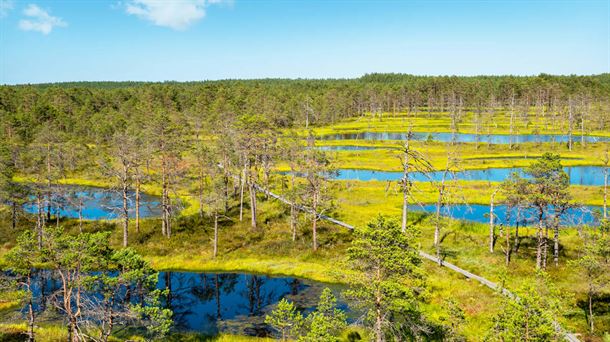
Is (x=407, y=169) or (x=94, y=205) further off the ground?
(x=407, y=169)

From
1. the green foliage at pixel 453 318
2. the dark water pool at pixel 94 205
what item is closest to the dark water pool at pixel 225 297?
the green foliage at pixel 453 318

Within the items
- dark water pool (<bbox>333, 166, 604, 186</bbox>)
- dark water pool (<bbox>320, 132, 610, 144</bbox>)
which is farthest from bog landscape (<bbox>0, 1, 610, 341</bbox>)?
dark water pool (<bbox>320, 132, 610, 144</bbox>)

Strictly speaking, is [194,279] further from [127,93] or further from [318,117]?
[127,93]

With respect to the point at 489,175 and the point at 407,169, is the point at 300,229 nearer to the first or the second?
the point at 407,169

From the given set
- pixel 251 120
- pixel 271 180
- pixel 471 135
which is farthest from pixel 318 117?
pixel 251 120

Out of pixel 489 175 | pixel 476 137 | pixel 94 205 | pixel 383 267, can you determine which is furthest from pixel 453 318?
pixel 476 137

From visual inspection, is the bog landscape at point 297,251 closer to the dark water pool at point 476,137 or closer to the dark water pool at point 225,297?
the dark water pool at point 225,297

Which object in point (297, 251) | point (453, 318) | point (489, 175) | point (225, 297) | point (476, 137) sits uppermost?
point (476, 137)
